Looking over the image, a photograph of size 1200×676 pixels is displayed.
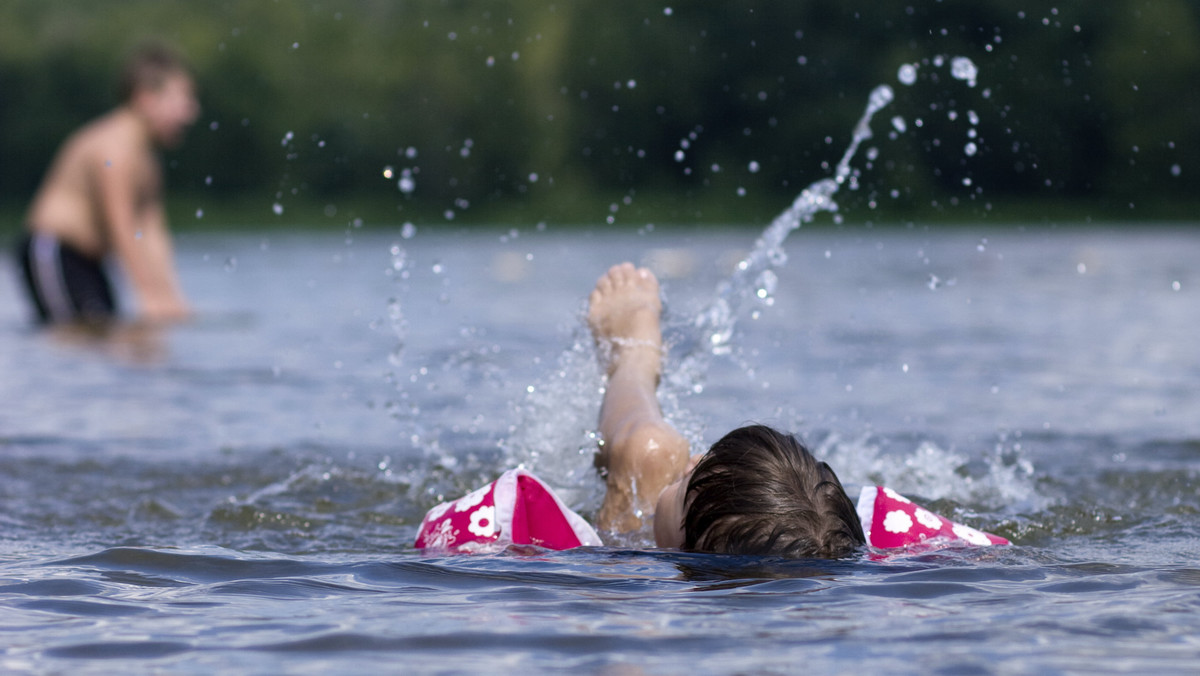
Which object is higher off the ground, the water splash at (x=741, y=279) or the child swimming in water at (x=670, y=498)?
the water splash at (x=741, y=279)

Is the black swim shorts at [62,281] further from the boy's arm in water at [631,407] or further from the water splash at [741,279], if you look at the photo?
the boy's arm in water at [631,407]

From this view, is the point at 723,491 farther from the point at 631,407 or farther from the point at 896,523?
the point at 631,407

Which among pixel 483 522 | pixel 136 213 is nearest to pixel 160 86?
pixel 136 213

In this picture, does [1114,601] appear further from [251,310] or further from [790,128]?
[790,128]

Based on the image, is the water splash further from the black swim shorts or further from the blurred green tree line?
the blurred green tree line

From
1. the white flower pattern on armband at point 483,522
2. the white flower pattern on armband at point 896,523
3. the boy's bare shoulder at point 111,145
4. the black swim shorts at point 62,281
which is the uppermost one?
the boy's bare shoulder at point 111,145

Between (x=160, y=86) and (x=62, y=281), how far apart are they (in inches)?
60.8

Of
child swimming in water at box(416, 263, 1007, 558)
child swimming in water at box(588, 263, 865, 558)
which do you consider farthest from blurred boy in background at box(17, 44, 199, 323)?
child swimming in water at box(588, 263, 865, 558)

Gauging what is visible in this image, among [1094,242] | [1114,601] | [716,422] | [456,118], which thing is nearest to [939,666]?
[1114,601]

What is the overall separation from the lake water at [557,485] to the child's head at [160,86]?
5.15ft

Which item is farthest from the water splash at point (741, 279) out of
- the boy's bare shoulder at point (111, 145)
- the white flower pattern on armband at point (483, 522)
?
the boy's bare shoulder at point (111, 145)

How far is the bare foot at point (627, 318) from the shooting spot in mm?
4277

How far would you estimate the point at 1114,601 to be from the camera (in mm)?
2902

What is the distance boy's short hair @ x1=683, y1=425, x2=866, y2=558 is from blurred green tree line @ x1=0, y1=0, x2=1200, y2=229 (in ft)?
41.6
